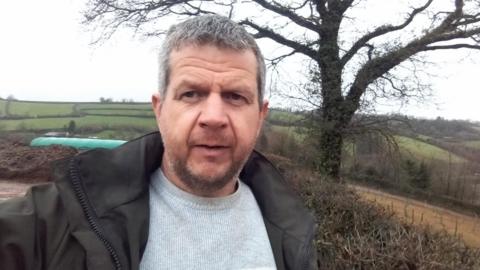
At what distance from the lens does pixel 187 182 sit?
5.88ft

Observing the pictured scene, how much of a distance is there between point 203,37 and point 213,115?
311 mm

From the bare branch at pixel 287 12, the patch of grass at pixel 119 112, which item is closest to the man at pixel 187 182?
the bare branch at pixel 287 12

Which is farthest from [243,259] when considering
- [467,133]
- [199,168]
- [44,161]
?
[467,133]

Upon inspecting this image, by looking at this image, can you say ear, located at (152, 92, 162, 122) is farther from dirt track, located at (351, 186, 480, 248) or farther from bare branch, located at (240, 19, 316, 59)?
bare branch, located at (240, 19, 316, 59)

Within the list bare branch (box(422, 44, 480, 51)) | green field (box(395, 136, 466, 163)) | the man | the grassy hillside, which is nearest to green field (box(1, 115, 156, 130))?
the grassy hillside

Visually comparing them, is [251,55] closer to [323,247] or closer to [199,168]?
[199,168]

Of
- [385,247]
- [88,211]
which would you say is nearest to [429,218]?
[385,247]

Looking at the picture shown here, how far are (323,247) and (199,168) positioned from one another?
3229 mm

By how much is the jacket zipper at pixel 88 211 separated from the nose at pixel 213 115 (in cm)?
47

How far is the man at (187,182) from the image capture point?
153cm

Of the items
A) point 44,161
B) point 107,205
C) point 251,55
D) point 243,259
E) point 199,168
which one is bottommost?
point 44,161

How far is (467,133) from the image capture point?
13688mm

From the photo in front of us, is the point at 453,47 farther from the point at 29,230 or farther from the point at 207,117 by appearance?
the point at 29,230

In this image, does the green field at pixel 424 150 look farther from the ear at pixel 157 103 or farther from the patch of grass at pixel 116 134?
the ear at pixel 157 103
